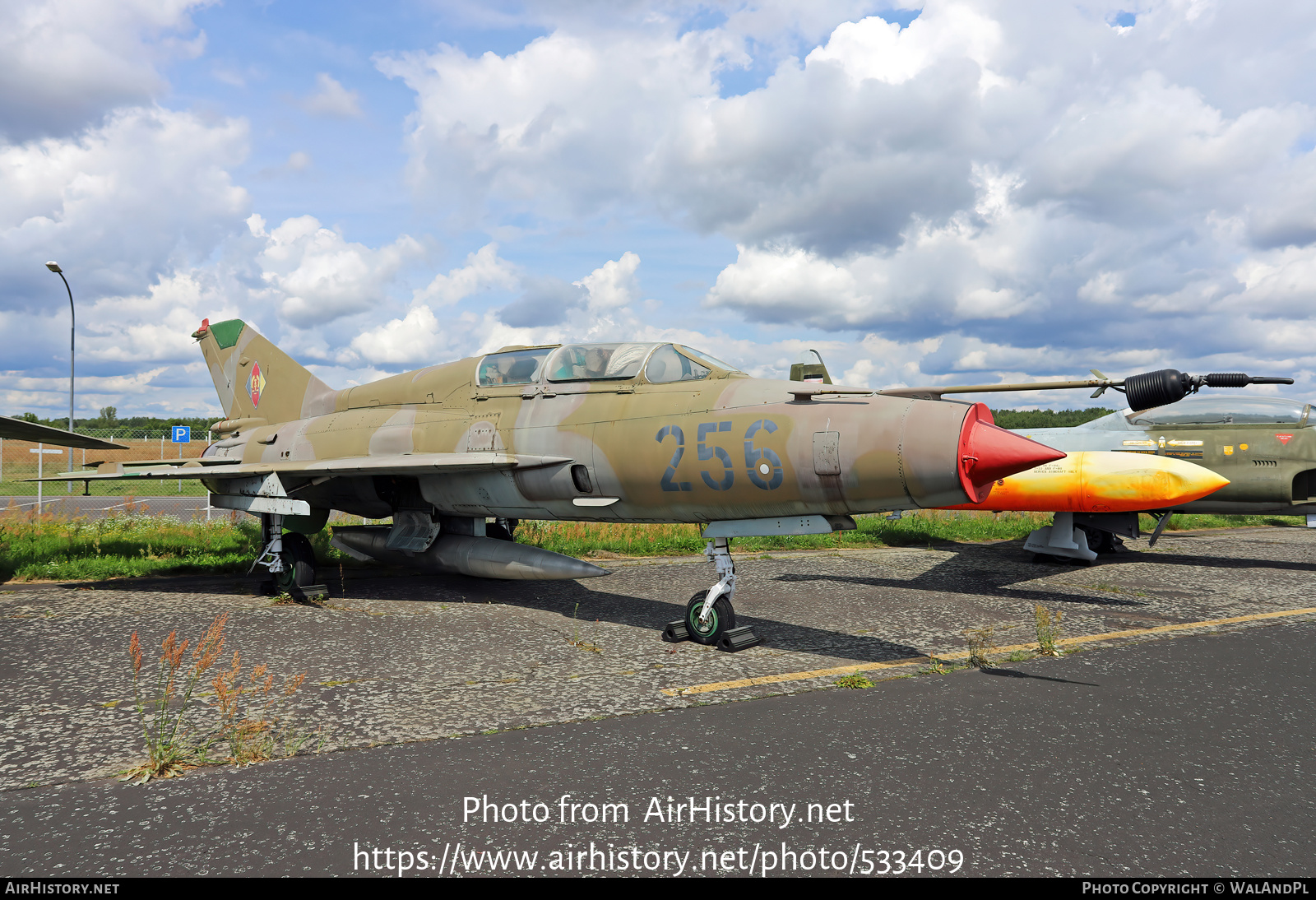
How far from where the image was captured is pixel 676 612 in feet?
26.2

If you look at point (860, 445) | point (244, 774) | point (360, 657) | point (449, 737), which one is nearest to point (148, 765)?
point (244, 774)

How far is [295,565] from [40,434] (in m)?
5.09

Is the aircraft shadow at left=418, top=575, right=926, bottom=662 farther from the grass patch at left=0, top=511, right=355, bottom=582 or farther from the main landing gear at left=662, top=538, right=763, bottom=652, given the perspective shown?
the grass patch at left=0, top=511, right=355, bottom=582

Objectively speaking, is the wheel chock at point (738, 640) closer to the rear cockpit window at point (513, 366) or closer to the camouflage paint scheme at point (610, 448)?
the camouflage paint scheme at point (610, 448)

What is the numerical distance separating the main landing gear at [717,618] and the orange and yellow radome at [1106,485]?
581cm

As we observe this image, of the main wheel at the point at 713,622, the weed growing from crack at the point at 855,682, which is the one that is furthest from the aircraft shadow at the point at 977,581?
the weed growing from crack at the point at 855,682

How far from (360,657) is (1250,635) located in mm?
8493

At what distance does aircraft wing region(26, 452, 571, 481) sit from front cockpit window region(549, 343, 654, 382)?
960 mm

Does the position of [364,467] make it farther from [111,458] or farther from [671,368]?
[111,458]

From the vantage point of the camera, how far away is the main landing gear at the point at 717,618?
6.48 m

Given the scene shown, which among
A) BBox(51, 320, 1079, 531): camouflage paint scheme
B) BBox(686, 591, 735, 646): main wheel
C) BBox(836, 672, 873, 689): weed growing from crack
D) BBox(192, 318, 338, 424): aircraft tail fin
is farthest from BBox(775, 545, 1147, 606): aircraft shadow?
BBox(192, 318, 338, 424): aircraft tail fin

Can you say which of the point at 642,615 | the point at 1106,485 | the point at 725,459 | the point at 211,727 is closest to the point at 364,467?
the point at 642,615
